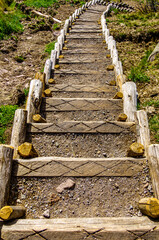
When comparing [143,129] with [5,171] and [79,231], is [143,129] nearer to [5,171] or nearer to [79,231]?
[79,231]

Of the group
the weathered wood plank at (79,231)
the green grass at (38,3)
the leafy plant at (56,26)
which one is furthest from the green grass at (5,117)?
the green grass at (38,3)

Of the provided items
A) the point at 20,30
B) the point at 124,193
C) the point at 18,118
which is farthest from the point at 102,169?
the point at 20,30

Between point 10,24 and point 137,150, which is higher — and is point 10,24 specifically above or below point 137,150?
above

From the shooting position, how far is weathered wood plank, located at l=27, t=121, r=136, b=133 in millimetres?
3025

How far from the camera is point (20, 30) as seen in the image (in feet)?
29.7

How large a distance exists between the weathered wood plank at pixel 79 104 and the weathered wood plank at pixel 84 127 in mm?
722

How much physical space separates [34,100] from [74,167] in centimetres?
172

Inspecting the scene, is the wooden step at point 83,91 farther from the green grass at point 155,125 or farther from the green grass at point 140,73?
the green grass at point 140,73

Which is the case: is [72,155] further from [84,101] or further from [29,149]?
[84,101]

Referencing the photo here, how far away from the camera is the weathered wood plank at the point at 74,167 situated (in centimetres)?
235

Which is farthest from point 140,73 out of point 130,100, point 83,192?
point 83,192

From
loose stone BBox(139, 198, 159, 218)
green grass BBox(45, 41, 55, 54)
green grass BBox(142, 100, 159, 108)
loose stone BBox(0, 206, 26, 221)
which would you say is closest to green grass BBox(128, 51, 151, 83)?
green grass BBox(142, 100, 159, 108)

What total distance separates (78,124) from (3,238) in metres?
1.85

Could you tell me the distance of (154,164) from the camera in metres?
2.28
